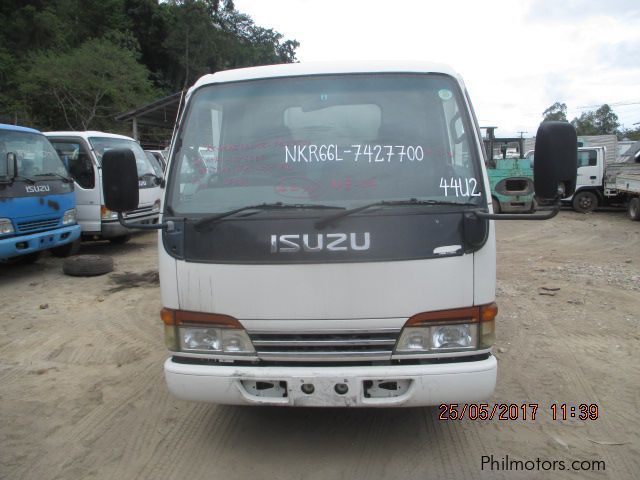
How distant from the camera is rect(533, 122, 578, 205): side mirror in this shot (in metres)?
2.61

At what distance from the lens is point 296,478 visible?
9.29 feet

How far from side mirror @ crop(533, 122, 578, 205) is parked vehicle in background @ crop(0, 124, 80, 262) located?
6.40 meters

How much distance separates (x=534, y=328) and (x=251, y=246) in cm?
361

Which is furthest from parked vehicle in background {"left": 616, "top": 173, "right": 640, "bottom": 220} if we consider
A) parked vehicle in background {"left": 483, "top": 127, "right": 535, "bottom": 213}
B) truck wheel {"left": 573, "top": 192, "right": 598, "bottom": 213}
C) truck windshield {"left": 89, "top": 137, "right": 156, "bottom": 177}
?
truck windshield {"left": 89, "top": 137, "right": 156, "bottom": 177}

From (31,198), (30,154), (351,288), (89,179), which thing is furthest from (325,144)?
(89,179)

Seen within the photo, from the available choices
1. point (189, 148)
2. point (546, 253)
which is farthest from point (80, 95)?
point (189, 148)

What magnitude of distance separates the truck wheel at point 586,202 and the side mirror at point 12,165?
49.0ft

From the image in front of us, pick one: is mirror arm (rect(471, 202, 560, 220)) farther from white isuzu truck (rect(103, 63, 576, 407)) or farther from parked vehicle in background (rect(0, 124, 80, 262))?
parked vehicle in background (rect(0, 124, 80, 262))

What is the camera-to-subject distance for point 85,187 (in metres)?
8.94

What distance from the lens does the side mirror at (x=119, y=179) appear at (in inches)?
115

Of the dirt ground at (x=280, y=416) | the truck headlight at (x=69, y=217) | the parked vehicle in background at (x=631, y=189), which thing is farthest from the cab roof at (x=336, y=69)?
the parked vehicle in background at (x=631, y=189)

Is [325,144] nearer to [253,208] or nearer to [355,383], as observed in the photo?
[253,208]

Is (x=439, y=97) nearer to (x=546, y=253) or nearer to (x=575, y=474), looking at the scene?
(x=575, y=474)

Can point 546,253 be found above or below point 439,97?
below
